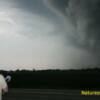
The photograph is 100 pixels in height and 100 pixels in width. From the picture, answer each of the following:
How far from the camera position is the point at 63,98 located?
24109 millimetres

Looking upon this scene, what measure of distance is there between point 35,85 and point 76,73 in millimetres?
3175

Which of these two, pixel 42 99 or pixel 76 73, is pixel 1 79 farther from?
Result: pixel 76 73

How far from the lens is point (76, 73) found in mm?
32219

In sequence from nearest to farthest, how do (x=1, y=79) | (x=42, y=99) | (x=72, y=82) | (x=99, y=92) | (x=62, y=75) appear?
(x=1, y=79) < (x=42, y=99) < (x=99, y=92) < (x=72, y=82) < (x=62, y=75)

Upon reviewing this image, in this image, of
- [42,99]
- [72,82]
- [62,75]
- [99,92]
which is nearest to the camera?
[42,99]

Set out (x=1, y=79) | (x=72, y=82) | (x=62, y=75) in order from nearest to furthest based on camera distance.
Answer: (x=1, y=79), (x=72, y=82), (x=62, y=75)

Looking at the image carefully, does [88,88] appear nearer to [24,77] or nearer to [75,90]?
[75,90]

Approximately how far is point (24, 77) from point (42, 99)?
9.68m

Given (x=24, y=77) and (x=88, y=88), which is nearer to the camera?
(x=88, y=88)

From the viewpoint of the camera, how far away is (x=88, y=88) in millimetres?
29438

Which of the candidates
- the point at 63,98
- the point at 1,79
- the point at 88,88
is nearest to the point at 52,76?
the point at 88,88

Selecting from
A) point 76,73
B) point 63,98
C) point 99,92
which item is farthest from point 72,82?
point 63,98

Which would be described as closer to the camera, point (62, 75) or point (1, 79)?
point (1, 79)

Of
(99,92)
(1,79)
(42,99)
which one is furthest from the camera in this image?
(99,92)
